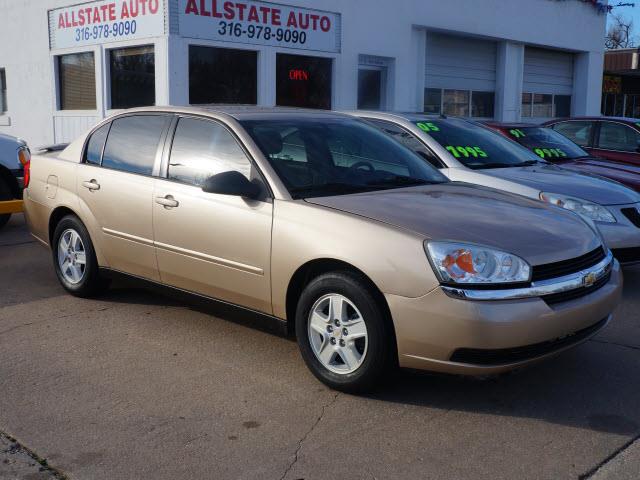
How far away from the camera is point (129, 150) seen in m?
5.77

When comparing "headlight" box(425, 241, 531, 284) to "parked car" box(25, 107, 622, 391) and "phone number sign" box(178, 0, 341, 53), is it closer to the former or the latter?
"parked car" box(25, 107, 622, 391)

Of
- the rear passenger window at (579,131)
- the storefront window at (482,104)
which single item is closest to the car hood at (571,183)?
the rear passenger window at (579,131)

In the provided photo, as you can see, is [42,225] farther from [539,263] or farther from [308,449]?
[539,263]

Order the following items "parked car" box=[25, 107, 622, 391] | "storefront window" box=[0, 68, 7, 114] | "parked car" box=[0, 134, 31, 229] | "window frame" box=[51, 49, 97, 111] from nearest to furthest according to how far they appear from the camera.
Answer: "parked car" box=[25, 107, 622, 391]
"parked car" box=[0, 134, 31, 229]
"window frame" box=[51, 49, 97, 111]
"storefront window" box=[0, 68, 7, 114]

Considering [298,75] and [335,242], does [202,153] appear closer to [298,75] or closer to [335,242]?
[335,242]

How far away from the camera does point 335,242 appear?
4156 millimetres

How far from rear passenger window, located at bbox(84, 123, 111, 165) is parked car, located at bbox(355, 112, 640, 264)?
8.87 ft

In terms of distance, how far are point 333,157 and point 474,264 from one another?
1.55 m

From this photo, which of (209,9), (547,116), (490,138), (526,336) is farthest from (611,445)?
(547,116)

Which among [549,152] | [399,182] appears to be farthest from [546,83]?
[399,182]

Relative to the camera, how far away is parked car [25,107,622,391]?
3.87m

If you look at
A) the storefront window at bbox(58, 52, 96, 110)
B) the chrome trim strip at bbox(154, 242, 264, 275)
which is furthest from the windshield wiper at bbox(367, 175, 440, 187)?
the storefront window at bbox(58, 52, 96, 110)

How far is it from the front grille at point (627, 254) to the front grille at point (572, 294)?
2.29 meters

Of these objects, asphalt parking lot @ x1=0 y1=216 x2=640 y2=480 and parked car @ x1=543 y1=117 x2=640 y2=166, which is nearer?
asphalt parking lot @ x1=0 y1=216 x2=640 y2=480
